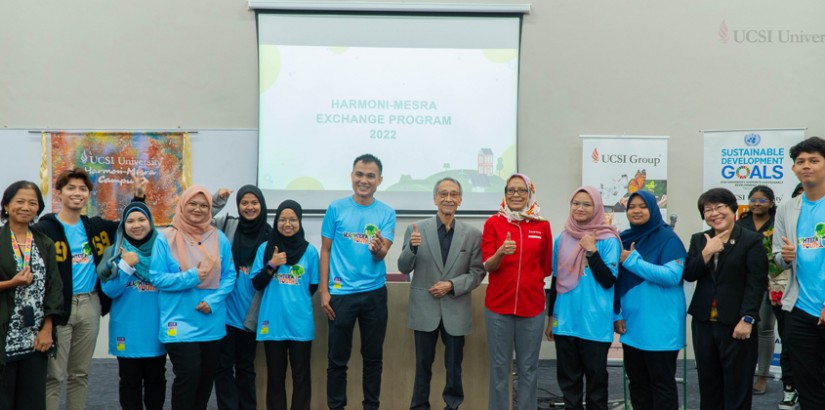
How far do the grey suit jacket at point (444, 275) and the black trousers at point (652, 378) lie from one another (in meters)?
0.91

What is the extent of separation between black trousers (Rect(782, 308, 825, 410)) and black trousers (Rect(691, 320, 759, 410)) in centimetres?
22

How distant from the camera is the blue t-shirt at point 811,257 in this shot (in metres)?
3.03

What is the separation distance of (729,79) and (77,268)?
17.5 feet

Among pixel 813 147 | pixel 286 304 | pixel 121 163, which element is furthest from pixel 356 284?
pixel 121 163

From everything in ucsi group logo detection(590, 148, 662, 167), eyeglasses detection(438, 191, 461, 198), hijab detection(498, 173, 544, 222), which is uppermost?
ucsi group logo detection(590, 148, 662, 167)

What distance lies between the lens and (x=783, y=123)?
5.87m

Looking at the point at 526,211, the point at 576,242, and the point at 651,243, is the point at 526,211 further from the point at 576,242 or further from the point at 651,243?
the point at 651,243

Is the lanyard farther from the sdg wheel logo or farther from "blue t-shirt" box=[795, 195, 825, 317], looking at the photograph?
the sdg wheel logo

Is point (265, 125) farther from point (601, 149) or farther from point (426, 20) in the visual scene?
point (601, 149)

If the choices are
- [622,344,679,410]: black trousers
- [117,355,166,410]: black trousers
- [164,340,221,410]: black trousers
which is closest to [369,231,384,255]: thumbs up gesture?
[164,340,221,410]: black trousers

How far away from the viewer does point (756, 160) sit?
5617mm

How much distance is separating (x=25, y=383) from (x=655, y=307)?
121 inches

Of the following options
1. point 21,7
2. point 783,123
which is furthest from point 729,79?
point 21,7

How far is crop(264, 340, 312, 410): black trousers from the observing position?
3705 mm
